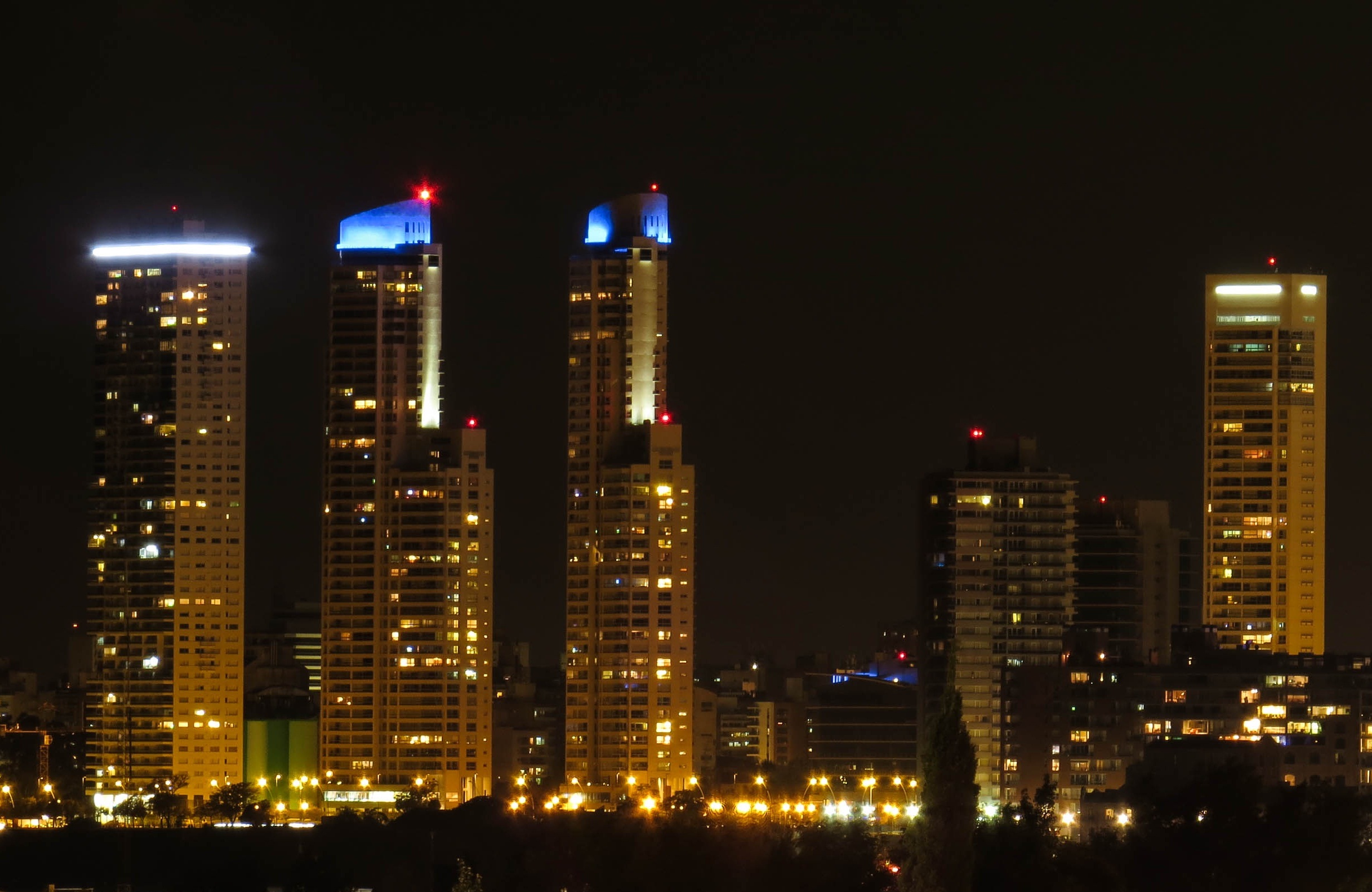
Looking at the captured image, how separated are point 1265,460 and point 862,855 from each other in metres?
44.5

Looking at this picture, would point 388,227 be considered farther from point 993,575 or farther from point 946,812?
point 946,812

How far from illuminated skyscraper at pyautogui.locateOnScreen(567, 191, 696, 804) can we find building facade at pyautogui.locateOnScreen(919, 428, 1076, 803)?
9146 millimetres

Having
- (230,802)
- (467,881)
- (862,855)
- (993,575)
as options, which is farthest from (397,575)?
(467,881)

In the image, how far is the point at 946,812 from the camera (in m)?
63.2

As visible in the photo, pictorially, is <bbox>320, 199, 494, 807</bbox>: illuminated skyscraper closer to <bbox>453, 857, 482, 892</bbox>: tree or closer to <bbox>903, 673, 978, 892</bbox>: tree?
<bbox>453, 857, 482, 892</bbox>: tree

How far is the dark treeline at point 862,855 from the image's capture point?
2758 inches

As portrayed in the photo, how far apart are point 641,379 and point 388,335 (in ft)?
31.1

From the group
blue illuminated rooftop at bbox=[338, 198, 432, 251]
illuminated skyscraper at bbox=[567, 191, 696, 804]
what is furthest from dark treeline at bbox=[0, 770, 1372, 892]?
blue illuminated rooftop at bbox=[338, 198, 432, 251]

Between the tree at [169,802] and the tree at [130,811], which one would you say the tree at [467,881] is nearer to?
the tree at [169,802]

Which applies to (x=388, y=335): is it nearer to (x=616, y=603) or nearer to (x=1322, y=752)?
(x=616, y=603)

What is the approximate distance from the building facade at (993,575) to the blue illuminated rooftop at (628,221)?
1297 centimetres

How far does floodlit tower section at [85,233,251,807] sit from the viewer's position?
359 feet

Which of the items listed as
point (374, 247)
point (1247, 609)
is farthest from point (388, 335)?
point (1247, 609)

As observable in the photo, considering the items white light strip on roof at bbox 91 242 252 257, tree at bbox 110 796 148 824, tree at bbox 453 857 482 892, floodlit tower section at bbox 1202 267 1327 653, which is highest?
white light strip on roof at bbox 91 242 252 257
